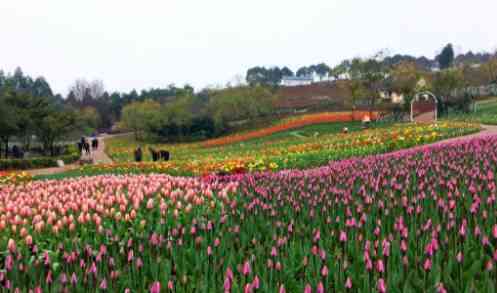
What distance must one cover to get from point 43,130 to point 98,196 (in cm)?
3875

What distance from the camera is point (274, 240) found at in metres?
5.25

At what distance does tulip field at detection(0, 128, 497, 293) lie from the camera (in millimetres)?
4020

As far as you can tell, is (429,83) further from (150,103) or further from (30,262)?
(30,262)

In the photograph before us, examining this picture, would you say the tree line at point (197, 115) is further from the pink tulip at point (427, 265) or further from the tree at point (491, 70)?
the pink tulip at point (427, 265)

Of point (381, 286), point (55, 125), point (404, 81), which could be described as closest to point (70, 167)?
point (55, 125)

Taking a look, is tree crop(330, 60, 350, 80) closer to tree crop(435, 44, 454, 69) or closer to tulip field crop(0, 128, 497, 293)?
tulip field crop(0, 128, 497, 293)

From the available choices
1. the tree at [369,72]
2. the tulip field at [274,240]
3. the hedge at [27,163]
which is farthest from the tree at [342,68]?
the tulip field at [274,240]

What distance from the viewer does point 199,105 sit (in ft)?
263

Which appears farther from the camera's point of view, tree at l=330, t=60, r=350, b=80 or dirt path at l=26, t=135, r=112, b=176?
tree at l=330, t=60, r=350, b=80

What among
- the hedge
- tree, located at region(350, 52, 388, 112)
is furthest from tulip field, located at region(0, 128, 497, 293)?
tree, located at region(350, 52, 388, 112)

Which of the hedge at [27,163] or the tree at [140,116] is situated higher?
the tree at [140,116]

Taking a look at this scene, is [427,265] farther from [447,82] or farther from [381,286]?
[447,82]

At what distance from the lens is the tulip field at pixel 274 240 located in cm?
402

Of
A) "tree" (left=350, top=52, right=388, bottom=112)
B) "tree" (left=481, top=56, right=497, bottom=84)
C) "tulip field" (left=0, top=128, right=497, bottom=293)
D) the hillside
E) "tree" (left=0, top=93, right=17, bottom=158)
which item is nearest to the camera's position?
"tulip field" (left=0, top=128, right=497, bottom=293)
